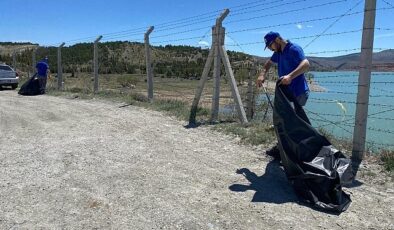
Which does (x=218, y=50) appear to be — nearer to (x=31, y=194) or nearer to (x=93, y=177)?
(x=93, y=177)

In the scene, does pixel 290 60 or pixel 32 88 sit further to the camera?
pixel 32 88

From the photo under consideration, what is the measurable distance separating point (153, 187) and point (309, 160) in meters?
1.82

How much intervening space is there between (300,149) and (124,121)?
5.42 metres

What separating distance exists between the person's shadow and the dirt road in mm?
11

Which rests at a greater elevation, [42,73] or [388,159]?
[42,73]

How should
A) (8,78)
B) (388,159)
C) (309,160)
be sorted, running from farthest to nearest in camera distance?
(8,78), (388,159), (309,160)

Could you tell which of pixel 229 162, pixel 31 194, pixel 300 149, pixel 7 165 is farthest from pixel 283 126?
pixel 7 165

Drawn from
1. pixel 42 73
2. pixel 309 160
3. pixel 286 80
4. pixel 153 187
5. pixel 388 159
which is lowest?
pixel 153 187

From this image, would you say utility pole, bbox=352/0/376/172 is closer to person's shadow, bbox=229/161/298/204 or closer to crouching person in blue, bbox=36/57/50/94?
person's shadow, bbox=229/161/298/204

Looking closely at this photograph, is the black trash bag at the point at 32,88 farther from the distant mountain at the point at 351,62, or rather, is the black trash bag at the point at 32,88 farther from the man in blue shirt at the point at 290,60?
the man in blue shirt at the point at 290,60

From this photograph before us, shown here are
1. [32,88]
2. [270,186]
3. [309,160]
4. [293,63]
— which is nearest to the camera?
[309,160]

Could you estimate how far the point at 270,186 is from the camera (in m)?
5.58

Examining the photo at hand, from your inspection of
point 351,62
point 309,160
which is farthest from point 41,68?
point 309,160

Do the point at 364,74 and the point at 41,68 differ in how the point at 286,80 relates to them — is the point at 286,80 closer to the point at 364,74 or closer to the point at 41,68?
the point at 364,74
